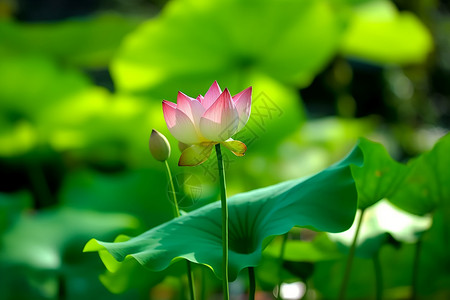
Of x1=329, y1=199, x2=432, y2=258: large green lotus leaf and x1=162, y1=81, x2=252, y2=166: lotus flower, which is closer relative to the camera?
x1=162, y1=81, x2=252, y2=166: lotus flower

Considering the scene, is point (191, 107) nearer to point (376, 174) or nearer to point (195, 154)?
point (195, 154)

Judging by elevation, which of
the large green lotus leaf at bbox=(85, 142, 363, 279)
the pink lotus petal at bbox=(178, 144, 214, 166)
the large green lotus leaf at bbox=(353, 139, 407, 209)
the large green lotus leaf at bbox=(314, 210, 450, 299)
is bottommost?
the large green lotus leaf at bbox=(314, 210, 450, 299)

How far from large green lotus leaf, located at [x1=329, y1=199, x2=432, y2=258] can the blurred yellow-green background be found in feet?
0.19

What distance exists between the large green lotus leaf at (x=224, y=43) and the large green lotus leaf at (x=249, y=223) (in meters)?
0.60

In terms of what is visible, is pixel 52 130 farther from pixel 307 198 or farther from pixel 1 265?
pixel 307 198

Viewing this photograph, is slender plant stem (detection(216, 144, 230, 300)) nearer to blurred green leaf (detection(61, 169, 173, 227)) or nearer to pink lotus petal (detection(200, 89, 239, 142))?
pink lotus petal (detection(200, 89, 239, 142))

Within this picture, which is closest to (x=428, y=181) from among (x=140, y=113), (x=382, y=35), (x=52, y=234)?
(x=52, y=234)

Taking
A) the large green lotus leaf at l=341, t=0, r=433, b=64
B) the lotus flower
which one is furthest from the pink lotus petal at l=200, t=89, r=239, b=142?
the large green lotus leaf at l=341, t=0, r=433, b=64

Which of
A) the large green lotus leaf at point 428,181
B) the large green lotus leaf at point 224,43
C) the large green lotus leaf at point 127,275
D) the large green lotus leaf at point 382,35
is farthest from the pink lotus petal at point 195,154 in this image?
the large green lotus leaf at point 382,35

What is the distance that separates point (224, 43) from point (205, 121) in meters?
0.70

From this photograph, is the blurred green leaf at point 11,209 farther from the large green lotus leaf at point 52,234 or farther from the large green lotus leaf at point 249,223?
the large green lotus leaf at point 249,223

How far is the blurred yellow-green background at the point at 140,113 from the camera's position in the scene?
65 centimetres

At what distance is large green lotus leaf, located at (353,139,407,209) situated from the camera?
40 cm

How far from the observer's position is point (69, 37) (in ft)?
4.09
